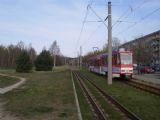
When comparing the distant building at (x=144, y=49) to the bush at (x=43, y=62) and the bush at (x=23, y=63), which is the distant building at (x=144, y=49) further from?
the bush at (x=23, y=63)

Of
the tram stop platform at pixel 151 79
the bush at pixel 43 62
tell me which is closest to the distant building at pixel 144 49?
the bush at pixel 43 62

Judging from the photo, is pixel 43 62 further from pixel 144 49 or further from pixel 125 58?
pixel 125 58

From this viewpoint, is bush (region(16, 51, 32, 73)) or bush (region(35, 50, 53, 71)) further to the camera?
bush (region(35, 50, 53, 71))

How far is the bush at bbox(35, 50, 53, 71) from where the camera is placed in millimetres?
78562

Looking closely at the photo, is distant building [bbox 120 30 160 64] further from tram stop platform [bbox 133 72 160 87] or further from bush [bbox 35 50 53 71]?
tram stop platform [bbox 133 72 160 87]

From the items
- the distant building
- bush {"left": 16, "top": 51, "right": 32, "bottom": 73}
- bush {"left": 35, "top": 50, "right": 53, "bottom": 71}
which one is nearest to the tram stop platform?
bush {"left": 16, "top": 51, "right": 32, "bottom": 73}

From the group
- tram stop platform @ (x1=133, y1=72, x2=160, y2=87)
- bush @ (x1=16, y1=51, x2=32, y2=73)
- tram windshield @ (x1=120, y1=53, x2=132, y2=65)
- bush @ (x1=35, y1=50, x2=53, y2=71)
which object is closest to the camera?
tram stop platform @ (x1=133, y1=72, x2=160, y2=87)

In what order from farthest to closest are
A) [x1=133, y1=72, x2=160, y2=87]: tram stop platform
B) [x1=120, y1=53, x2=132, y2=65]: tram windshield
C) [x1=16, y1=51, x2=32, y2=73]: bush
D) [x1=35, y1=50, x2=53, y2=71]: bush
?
[x1=35, y1=50, x2=53, y2=71]: bush
[x1=16, y1=51, x2=32, y2=73]: bush
[x1=120, y1=53, x2=132, y2=65]: tram windshield
[x1=133, y1=72, x2=160, y2=87]: tram stop platform

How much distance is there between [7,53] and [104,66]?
110m

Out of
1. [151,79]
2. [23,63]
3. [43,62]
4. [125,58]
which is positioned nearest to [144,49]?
[43,62]

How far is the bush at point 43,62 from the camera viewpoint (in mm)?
78562

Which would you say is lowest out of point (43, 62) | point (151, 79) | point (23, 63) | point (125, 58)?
point (151, 79)

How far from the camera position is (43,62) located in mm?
79250

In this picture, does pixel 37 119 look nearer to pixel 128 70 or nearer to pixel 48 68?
pixel 128 70
